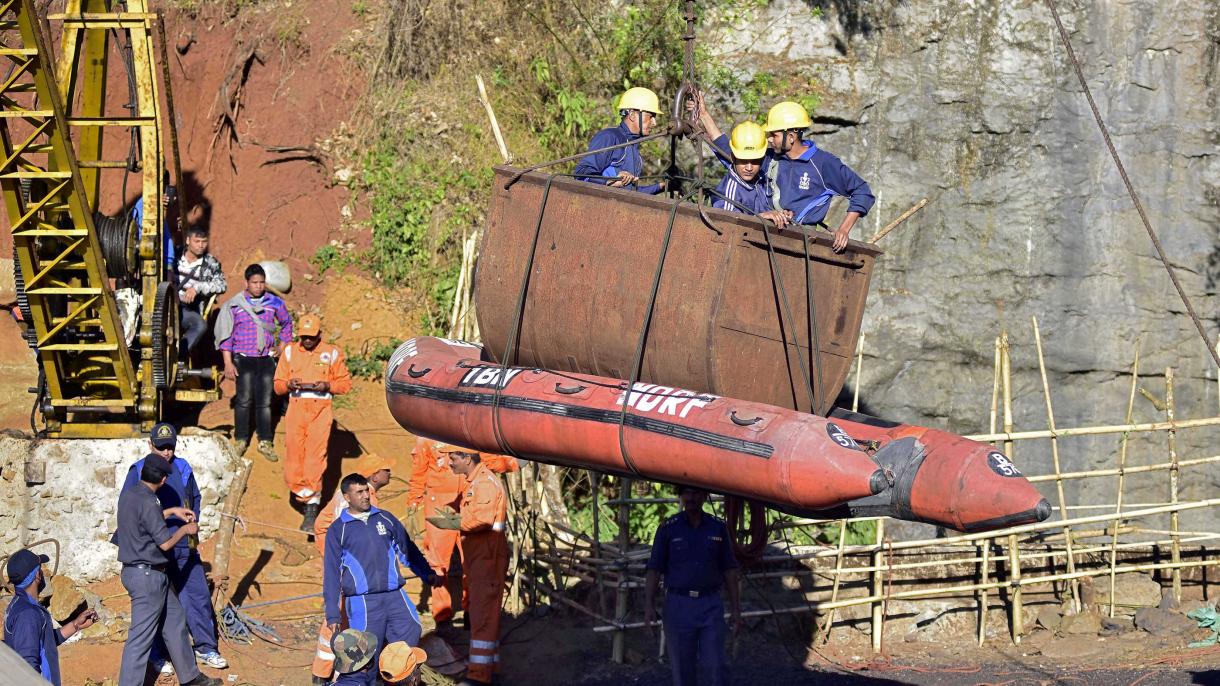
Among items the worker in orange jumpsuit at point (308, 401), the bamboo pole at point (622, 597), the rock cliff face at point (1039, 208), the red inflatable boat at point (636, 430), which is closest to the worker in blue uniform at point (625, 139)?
the red inflatable boat at point (636, 430)

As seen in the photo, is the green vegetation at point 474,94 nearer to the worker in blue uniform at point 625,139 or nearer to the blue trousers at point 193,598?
the worker in blue uniform at point 625,139

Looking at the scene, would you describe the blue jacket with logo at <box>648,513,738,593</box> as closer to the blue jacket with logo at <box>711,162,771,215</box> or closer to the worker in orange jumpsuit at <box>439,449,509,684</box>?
the worker in orange jumpsuit at <box>439,449,509,684</box>

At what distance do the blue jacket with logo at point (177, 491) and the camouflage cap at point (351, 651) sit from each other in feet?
8.34

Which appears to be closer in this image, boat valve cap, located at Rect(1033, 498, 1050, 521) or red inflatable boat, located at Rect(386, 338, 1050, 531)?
boat valve cap, located at Rect(1033, 498, 1050, 521)

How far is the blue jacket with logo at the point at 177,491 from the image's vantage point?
8.96 meters

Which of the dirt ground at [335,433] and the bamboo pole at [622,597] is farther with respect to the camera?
the bamboo pole at [622,597]

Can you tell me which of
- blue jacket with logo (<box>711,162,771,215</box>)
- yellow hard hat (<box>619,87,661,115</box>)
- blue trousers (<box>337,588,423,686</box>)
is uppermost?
yellow hard hat (<box>619,87,661,115</box>)

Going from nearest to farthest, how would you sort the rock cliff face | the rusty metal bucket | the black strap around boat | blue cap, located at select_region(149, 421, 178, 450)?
1. the black strap around boat
2. the rusty metal bucket
3. blue cap, located at select_region(149, 421, 178, 450)
4. the rock cliff face

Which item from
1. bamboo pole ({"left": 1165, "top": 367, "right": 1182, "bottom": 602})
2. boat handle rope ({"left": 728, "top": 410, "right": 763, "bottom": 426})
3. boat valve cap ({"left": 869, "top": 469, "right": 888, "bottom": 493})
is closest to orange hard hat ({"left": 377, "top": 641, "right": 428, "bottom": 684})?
boat handle rope ({"left": 728, "top": 410, "right": 763, "bottom": 426})

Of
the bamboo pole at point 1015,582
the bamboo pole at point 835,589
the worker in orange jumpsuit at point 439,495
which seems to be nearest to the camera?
the worker in orange jumpsuit at point 439,495

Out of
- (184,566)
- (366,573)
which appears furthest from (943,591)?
(184,566)

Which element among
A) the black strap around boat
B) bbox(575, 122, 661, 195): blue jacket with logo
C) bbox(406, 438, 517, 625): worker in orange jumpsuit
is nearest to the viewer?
the black strap around boat

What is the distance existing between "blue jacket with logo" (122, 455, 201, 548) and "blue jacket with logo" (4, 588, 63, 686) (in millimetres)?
1796

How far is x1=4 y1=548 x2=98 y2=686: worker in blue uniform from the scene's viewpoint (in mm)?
6762
